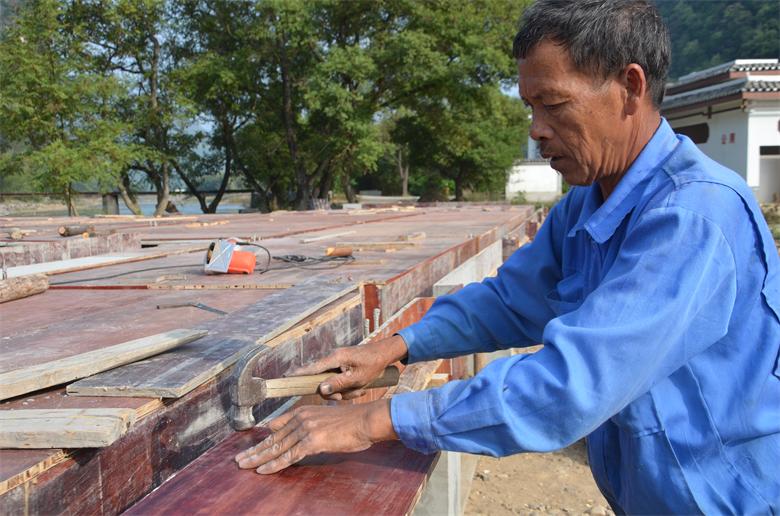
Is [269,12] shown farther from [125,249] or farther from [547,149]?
[547,149]

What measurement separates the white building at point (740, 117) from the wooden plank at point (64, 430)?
826 inches

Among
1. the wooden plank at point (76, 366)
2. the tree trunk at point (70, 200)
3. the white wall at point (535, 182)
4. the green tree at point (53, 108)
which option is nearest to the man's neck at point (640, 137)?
the wooden plank at point (76, 366)

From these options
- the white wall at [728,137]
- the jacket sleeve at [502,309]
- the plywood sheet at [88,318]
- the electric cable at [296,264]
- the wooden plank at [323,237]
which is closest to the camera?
the jacket sleeve at [502,309]

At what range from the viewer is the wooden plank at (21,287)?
326 cm

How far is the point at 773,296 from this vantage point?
142 cm

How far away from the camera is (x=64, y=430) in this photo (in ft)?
4.56

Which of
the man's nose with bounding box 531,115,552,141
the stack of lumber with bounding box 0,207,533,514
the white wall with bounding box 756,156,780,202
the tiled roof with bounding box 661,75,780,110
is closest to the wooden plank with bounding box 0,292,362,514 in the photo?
the stack of lumber with bounding box 0,207,533,514

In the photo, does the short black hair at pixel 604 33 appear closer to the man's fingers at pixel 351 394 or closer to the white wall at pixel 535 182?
the man's fingers at pixel 351 394

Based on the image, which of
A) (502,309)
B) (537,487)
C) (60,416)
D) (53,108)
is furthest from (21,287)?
(53,108)

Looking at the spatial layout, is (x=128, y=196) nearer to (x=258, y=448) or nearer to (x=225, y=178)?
(x=225, y=178)

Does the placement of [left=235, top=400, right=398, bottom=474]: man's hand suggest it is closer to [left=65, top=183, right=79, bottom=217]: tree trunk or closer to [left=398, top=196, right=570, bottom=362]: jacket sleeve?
[left=398, top=196, right=570, bottom=362]: jacket sleeve

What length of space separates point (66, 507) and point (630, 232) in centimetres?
130

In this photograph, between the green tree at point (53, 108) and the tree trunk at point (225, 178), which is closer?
the green tree at point (53, 108)

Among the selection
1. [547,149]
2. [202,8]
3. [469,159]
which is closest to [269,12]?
[202,8]
